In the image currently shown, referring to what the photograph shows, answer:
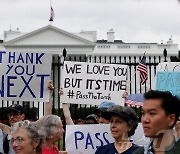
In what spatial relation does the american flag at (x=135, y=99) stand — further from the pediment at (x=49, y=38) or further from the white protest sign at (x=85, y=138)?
the pediment at (x=49, y=38)

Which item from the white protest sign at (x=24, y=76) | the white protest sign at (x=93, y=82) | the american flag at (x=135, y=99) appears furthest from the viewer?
the american flag at (x=135, y=99)

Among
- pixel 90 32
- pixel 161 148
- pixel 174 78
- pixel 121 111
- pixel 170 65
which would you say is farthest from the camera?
pixel 90 32

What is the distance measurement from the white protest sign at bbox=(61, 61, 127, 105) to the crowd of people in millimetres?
618

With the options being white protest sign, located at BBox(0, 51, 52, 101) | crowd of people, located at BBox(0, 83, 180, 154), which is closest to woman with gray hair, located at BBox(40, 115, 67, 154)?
crowd of people, located at BBox(0, 83, 180, 154)

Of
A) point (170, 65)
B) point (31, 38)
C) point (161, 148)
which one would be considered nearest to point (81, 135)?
point (170, 65)

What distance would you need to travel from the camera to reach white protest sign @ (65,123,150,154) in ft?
16.2

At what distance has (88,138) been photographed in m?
5.01

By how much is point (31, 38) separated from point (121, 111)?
45.6 metres

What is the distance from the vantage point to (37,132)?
3.63 metres

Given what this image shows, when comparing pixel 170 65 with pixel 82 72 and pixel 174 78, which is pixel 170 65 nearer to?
pixel 174 78

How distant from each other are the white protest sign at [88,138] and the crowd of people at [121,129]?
0.54 feet

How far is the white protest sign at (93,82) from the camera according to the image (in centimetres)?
641

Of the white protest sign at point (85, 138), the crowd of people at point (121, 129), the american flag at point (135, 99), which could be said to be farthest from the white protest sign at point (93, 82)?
the white protest sign at point (85, 138)

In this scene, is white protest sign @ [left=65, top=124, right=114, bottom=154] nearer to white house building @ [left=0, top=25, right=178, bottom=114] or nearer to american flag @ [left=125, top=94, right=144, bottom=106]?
american flag @ [left=125, top=94, right=144, bottom=106]
